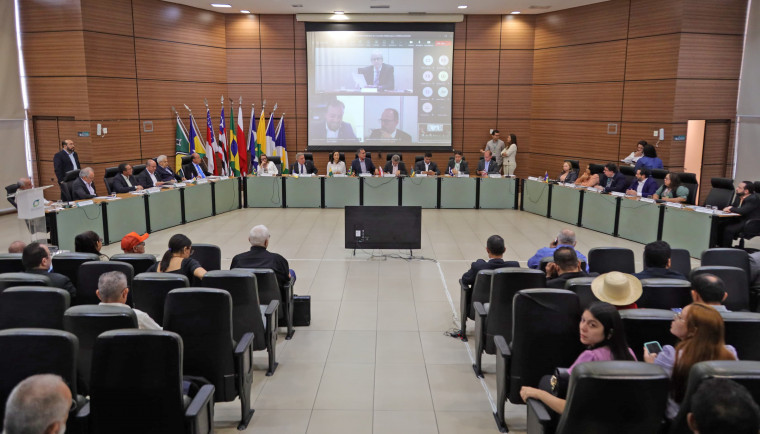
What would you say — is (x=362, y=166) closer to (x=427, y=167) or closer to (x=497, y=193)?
(x=427, y=167)

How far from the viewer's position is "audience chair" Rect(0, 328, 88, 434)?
2621 mm

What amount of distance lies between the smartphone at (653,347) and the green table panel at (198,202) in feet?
30.5

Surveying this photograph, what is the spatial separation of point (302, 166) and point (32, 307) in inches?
373

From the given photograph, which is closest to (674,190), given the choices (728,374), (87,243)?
(728,374)

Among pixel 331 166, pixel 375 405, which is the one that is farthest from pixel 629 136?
pixel 375 405

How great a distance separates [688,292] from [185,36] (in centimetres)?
1249

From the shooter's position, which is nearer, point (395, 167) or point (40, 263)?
point (40, 263)

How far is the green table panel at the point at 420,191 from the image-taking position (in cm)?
1234

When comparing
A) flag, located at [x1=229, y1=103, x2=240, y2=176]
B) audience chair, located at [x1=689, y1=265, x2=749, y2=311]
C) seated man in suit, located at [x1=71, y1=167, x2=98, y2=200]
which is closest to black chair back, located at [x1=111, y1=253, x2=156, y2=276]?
audience chair, located at [x1=689, y1=265, x2=749, y2=311]

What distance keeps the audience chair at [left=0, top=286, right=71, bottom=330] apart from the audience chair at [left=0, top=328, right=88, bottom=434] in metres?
0.81

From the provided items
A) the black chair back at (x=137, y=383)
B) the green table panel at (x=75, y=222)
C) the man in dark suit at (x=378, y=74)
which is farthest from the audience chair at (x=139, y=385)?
the man in dark suit at (x=378, y=74)

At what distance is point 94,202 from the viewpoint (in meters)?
8.79

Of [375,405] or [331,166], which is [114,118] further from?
[375,405]

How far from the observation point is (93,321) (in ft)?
10.0
